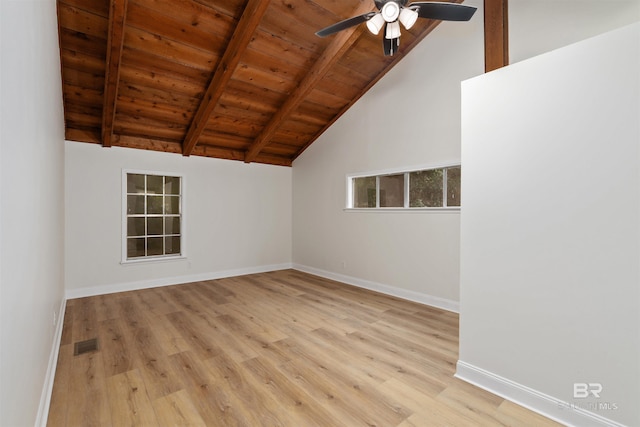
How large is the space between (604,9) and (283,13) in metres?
Result: 3.10

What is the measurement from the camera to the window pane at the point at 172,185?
5.07 m

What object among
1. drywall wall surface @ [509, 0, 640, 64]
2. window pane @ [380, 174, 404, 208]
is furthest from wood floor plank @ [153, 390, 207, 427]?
drywall wall surface @ [509, 0, 640, 64]

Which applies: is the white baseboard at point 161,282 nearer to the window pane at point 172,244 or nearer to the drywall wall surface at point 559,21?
the window pane at point 172,244

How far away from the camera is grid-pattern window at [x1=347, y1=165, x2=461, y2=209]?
150 inches

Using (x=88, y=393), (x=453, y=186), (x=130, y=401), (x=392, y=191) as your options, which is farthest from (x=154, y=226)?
(x=453, y=186)

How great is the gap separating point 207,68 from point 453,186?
348cm

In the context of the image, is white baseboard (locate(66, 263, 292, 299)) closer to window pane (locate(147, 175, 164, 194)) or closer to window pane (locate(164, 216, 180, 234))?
window pane (locate(164, 216, 180, 234))

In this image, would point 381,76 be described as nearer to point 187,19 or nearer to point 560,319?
point 187,19

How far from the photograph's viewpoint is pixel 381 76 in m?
4.54

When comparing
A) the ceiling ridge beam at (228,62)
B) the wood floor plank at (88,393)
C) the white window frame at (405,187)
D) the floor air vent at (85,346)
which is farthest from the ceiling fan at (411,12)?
the floor air vent at (85,346)

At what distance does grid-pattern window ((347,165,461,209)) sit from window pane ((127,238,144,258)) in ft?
11.7

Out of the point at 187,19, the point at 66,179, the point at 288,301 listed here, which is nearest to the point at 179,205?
the point at 66,179

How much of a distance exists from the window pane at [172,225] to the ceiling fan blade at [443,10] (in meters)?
4.67

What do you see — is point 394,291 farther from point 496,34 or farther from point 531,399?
point 496,34
